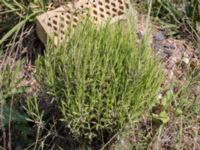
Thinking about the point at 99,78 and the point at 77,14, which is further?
Answer: the point at 77,14

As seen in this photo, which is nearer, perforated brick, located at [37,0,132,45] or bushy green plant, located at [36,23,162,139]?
bushy green plant, located at [36,23,162,139]

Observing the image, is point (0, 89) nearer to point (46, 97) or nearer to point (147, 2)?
point (46, 97)

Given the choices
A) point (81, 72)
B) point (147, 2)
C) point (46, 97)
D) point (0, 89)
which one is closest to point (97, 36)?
point (81, 72)

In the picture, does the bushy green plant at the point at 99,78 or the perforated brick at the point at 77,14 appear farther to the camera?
the perforated brick at the point at 77,14
